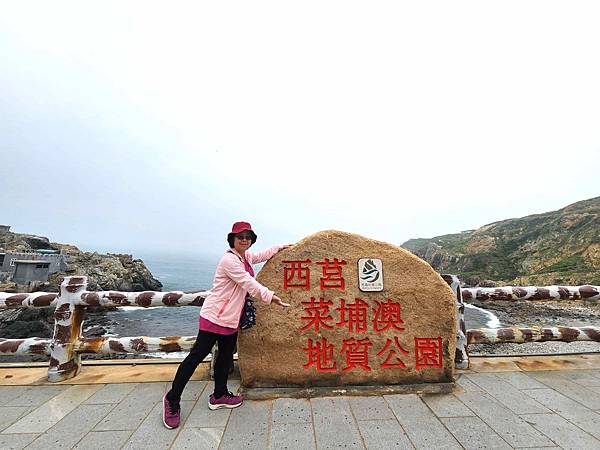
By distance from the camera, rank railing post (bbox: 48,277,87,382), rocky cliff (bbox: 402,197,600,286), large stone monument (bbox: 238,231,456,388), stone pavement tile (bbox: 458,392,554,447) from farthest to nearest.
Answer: rocky cliff (bbox: 402,197,600,286)
railing post (bbox: 48,277,87,382)
large stone monument (bbox: 238,231,456,388)
stone pavement tile (bbox: 458,392,554,447)

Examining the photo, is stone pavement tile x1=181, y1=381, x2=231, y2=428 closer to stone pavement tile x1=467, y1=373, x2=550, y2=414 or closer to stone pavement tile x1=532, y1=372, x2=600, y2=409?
stone pavement tile x1=467, y1=373, x2=550, y2=414

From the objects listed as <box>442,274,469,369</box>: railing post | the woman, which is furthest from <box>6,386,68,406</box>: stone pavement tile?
<box>442,274,469,369</box>: railing post

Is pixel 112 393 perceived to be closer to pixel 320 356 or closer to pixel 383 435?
pixel 320 356

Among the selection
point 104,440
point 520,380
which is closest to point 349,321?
point 520,380

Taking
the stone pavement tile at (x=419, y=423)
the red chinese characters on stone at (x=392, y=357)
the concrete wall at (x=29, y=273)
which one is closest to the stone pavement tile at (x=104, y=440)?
the stone pavement tile at (x=419, y=423)

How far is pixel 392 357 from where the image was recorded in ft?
11.1

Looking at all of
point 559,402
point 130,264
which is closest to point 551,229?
point 559,402

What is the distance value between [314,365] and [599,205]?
87.5 m

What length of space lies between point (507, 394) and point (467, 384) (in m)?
0.38

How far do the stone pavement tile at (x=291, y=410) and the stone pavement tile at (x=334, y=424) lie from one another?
71mm

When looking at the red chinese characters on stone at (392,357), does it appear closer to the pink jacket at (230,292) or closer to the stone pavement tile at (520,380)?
the stone pavement tile at (520,380)

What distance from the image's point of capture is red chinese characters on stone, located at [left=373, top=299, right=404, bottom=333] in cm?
343

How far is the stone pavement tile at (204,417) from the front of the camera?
2.67m

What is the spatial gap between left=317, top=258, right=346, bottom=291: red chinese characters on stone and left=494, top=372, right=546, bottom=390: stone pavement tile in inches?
90.5
